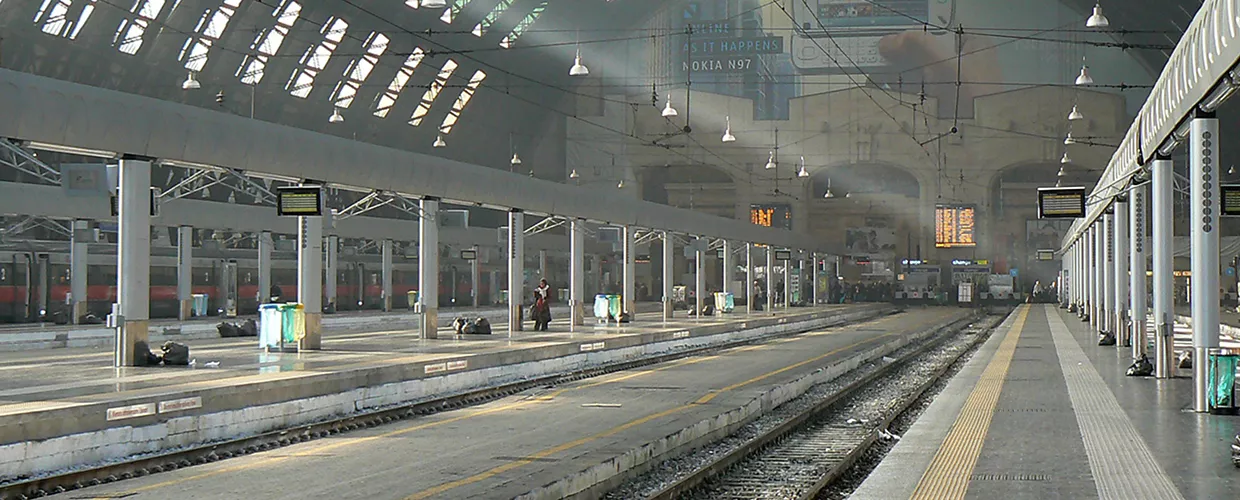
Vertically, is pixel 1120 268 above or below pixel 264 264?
below

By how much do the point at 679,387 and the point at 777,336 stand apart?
22.5m

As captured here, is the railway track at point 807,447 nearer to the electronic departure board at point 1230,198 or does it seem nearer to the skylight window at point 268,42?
the electronic departure board at point 1230,198

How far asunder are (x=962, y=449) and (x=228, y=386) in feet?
28.7

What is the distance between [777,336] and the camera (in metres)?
43.9

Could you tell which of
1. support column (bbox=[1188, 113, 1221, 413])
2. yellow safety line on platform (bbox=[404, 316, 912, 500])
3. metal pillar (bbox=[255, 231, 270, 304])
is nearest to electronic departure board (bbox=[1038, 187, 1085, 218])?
yellow safety line on platform (bbox=[404, 316, 912, 500])

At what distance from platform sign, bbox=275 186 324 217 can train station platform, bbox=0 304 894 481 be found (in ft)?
8.31

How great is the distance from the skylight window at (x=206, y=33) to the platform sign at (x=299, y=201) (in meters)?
22.1

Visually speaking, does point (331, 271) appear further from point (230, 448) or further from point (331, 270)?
point (230, 448)

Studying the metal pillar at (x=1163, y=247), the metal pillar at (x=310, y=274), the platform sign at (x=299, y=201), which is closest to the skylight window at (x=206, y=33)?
the metal pillar at (x=310, y=274)

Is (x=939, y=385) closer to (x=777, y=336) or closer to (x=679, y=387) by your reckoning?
(x=679, y=387)

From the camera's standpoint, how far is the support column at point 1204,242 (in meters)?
15.5

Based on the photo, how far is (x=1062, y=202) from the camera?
25.8 m

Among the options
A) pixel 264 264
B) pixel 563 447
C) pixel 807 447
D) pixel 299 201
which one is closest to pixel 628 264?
pixel 264 264

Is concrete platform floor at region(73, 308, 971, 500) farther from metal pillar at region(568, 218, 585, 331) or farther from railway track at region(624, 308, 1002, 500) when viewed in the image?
metal pillar at region(568, 218, 585, 331)
